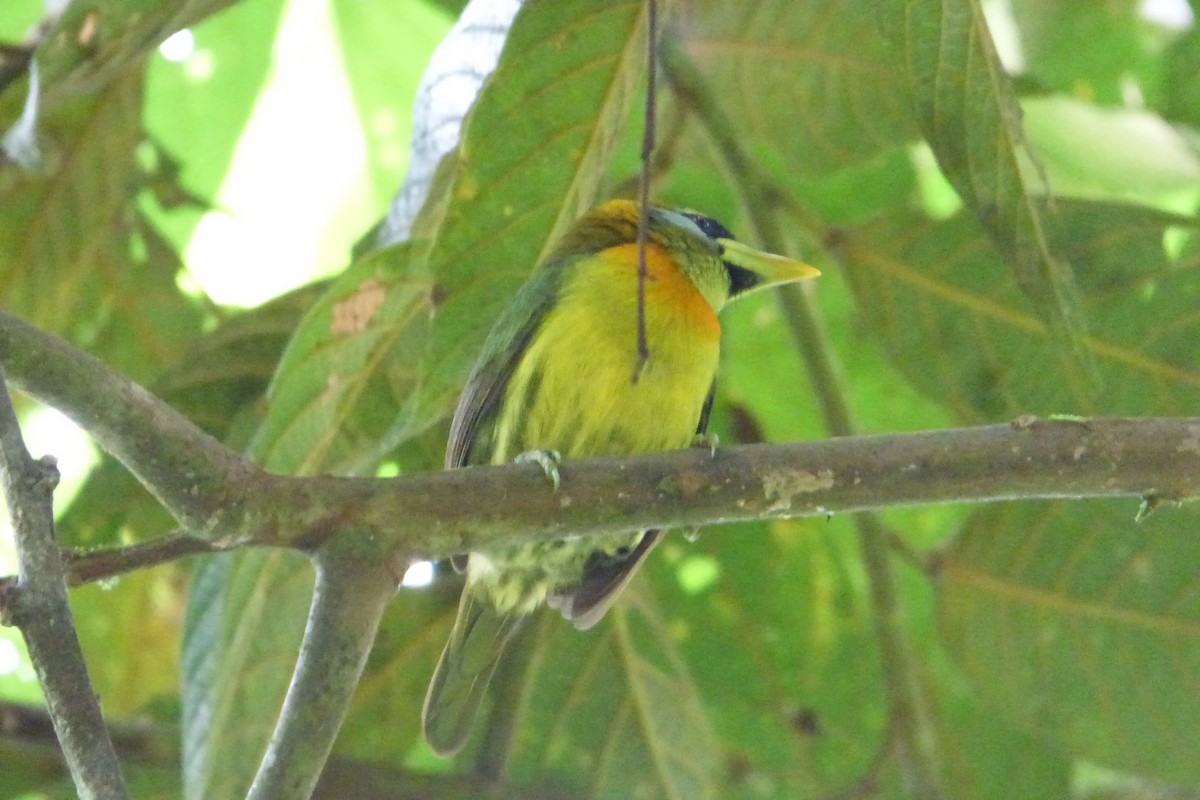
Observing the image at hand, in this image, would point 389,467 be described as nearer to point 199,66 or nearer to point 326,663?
point 326,663

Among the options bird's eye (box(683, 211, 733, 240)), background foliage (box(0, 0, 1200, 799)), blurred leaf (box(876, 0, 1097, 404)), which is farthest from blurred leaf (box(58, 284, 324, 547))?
blurred leaf (box(876, 0, 1097, 404))

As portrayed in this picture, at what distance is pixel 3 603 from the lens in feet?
4.66

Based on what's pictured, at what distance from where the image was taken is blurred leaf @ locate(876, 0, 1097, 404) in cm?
202

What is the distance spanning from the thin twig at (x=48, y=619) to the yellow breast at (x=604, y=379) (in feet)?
4.07

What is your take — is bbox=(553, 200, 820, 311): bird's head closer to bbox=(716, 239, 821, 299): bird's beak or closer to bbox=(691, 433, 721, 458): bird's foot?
bbox=(716, 239, 821, 299): bird's beak

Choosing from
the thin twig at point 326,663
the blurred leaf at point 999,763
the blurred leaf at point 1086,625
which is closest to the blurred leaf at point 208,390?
the thin twig at point 326,663

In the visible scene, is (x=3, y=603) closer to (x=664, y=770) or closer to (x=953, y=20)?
(x=953, y=20)

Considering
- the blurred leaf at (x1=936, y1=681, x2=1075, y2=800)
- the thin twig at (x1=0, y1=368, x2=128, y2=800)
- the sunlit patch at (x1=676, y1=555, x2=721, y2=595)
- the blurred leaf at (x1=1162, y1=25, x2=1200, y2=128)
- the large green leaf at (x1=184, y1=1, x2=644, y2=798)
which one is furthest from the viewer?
the sunlit patch at (x1=676, y1=555, x2=721, y2=595)

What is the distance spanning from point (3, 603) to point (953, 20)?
1464 millimetres

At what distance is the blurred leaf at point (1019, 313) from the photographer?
2.98m

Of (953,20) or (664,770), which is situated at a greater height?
(953,20)

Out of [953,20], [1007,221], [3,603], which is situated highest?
[953,20]

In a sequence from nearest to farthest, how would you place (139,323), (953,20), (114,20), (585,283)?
(953,20)
(114,20)
(585,283)
(139,323)

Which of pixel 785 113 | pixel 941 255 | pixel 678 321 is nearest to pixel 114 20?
pixel 678 321
